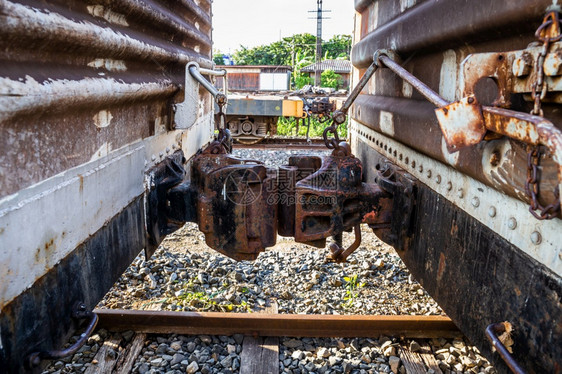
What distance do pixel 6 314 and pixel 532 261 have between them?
1308mm

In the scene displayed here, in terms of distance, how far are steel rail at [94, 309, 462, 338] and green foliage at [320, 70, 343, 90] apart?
1122 inches

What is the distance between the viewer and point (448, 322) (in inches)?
105

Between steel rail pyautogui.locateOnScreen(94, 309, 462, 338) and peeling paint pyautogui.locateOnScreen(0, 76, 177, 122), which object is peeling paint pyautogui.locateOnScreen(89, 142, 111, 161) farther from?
steel rail pyautogui.locateOnScreen(94, 309, 462, 338)

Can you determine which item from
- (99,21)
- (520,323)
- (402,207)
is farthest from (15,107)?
(402,207)

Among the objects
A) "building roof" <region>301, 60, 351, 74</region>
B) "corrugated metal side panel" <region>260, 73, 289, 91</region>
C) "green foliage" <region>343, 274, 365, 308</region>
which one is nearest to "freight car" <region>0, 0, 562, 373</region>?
"green foliage" <region>343, 274, 365, 308</region>

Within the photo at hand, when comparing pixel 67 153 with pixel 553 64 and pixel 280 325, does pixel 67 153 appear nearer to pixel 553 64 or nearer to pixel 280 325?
pixel 553 64

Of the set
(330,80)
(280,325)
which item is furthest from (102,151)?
(330,80)

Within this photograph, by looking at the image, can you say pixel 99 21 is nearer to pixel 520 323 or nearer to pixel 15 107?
pixel 15 107

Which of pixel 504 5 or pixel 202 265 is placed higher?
pixel 504 5

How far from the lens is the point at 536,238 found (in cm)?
111

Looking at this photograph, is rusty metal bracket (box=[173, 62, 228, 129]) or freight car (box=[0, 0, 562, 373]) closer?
freight car (box=[0, 0, 562, 373])

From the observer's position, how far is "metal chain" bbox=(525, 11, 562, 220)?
0.96 meters

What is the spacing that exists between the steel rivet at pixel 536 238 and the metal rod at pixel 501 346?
0.92 ft

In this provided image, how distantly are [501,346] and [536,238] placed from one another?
31 cm
